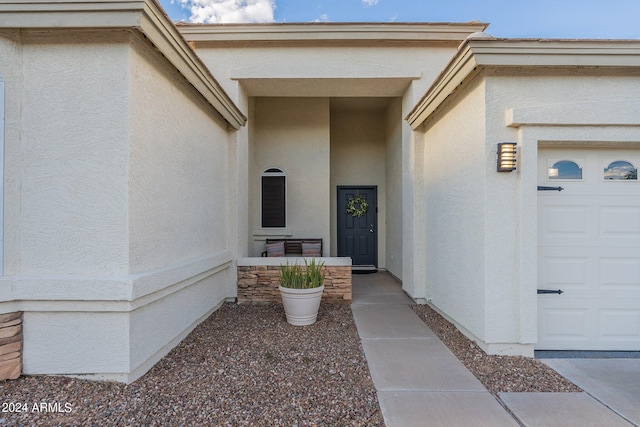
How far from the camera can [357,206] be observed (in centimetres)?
841

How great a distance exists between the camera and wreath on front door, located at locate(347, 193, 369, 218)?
836 cm

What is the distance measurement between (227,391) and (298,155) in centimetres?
537

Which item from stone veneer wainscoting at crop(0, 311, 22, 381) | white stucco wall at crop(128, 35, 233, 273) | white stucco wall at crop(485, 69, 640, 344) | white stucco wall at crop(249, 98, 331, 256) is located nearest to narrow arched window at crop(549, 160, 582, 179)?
white stucco wall at crop(485, 69, 640, 344)

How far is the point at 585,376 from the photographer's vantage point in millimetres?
2883

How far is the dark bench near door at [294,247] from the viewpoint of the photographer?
21.2ft

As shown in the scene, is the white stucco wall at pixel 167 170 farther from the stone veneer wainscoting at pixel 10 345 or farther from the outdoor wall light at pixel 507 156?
the outdoor wall light at pixel 507 156

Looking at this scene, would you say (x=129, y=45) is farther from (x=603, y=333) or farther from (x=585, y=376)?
(x=603, y=333)

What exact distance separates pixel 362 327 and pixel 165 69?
12.9ft

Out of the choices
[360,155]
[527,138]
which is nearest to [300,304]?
[527,138]

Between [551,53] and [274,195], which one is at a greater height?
[551,53]

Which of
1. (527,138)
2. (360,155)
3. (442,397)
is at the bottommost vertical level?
(442,397)

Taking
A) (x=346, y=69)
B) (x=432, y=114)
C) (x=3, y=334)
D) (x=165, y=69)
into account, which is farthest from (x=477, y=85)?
(x=3, y=334)

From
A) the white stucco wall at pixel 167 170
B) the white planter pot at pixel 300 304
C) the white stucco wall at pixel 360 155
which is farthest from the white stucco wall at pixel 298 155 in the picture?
the white planter pot at pixel 300 304

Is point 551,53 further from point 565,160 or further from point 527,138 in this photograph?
point 565,160
